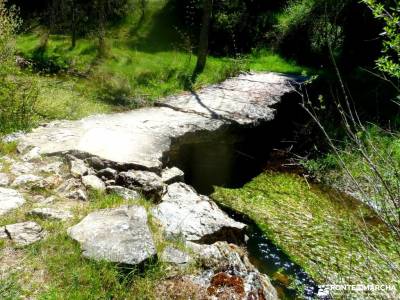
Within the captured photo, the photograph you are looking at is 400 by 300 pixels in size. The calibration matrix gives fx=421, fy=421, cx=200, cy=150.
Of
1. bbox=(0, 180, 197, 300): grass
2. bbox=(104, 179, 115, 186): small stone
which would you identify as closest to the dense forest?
bbox=(0, 180, 197, 300): grass

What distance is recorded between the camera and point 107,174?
21.0 ft

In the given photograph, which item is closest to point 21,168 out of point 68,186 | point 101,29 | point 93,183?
point 68,186

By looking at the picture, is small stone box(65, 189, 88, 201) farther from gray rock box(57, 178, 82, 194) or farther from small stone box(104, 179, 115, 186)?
small stone box(104, 179, 115, 186)

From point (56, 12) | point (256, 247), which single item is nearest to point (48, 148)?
point (256, 247)

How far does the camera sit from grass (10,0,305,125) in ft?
34.2

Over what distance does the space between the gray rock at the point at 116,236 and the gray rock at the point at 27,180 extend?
1.22 m

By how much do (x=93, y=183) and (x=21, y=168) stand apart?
1140 mm

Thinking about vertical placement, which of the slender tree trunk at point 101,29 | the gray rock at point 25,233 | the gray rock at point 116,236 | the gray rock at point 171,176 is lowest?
the gray rock at point 171,176

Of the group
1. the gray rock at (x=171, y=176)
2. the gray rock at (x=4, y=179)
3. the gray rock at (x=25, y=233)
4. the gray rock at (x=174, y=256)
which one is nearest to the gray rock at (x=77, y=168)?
the gray rock at (x=4, y=179)

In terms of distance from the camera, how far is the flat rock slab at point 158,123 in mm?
7145

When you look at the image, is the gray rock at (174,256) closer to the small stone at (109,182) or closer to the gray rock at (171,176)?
the small stone at (109,182)

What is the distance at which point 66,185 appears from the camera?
583 cm

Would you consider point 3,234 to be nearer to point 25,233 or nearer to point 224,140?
point 25,233

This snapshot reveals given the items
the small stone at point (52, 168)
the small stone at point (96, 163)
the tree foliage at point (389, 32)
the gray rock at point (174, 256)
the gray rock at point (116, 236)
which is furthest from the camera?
the small stone at point (96, 163)
